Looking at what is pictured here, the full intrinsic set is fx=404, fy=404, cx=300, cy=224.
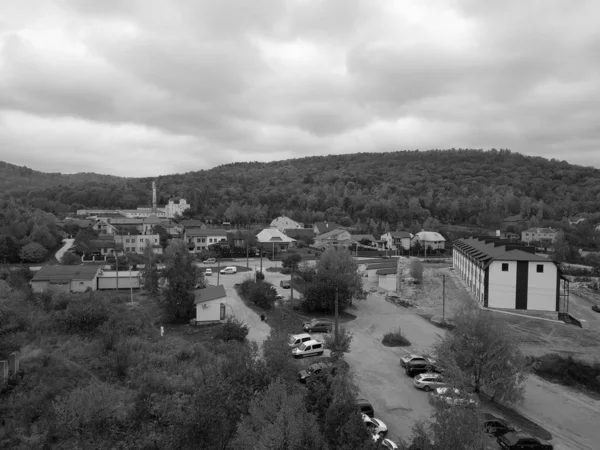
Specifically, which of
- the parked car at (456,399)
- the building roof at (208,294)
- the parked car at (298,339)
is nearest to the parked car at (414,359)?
the parked car at (298,339)

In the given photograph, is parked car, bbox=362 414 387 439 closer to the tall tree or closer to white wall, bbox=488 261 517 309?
the tall tree

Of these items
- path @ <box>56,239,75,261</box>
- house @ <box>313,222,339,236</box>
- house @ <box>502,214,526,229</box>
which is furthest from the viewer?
house @ <box>502,214,526,229</box>

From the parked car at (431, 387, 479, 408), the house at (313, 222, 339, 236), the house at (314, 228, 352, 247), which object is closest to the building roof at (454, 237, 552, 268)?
the parked car at (431, 387, 479, 408)

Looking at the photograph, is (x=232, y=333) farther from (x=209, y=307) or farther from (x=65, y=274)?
(x=65, y=274)

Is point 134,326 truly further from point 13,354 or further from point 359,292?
point 359,292

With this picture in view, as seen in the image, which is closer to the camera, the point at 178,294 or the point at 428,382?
the point at 428,382

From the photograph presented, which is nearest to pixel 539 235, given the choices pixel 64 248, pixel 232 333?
pixel 232 333

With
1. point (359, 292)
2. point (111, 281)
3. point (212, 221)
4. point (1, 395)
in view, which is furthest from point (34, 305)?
point (212, 221)

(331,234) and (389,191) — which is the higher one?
(389,191)

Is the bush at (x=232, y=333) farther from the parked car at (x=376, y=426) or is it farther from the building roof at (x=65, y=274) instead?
the building roof at (x=65, y=274)
